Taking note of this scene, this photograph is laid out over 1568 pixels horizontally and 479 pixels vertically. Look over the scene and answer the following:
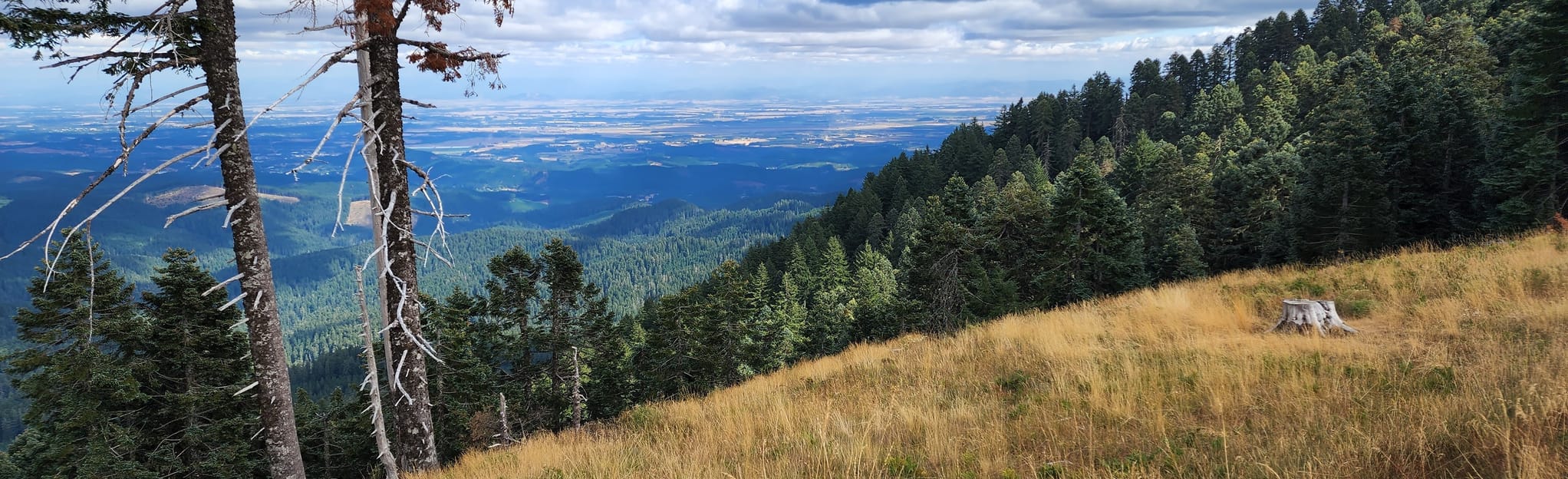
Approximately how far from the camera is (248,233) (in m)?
8.38

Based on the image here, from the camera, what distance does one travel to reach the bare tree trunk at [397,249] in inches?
330

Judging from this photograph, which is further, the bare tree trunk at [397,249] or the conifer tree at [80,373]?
the conifer tree at [80,373]

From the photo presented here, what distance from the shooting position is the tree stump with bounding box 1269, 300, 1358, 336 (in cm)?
888

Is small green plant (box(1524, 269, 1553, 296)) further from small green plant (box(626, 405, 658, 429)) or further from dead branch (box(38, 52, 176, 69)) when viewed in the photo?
dead branch (box(38, 52, 176, 69))

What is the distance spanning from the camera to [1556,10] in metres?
25.5

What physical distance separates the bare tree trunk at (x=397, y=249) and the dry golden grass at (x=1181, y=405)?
1.15 metres

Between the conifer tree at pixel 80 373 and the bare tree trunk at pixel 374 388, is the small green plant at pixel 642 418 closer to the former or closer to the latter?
the bare tree trunk at pixel 374 388

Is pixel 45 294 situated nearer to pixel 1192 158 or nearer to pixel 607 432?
pixel 607 432

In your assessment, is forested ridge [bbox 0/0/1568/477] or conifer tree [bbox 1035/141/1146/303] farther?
conifer tree [bbox 1035/141/1146/303]

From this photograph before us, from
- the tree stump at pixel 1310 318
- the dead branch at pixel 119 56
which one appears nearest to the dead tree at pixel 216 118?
the dead branch at pixel 119 56

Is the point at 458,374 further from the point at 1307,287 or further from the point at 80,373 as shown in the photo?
the point at 1307,287

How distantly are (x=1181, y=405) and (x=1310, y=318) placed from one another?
15.1 ft

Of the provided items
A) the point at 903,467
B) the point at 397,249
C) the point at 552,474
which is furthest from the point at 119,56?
the point at 903,467

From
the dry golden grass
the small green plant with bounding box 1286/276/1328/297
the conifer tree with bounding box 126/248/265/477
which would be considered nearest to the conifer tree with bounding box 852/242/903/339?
the small green plant with bounding box 1286/276/1328/297
